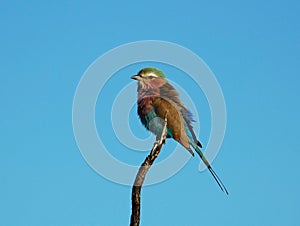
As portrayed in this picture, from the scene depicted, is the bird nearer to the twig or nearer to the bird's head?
the bird's head

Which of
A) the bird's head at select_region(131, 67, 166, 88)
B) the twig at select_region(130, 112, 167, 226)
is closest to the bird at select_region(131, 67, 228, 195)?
the bird's head at select_region(131, 67, 166, 88)

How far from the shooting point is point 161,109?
34.9 feet

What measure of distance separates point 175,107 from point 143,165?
3.21 meters

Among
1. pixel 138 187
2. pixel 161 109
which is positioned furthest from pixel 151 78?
pixel 138 187

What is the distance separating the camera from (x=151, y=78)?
1089 centimetres

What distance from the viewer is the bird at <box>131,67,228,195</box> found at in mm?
10508

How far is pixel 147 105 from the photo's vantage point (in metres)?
10.7

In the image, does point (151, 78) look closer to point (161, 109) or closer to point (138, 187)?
point (161, 109)

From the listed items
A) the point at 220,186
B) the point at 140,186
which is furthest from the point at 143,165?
the point at 220,186

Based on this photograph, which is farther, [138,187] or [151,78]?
[151,78]

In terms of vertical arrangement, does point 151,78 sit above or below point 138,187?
above

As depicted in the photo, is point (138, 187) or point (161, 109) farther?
point (161, 109)

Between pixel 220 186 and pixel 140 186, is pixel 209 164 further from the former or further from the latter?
pixel 140 186

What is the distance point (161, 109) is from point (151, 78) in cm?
64
